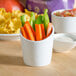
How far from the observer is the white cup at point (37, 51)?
0.64 metres

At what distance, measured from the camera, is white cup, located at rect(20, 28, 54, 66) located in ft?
2.11

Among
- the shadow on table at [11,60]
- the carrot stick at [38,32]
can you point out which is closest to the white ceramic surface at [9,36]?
the shadow on table at [11,60]

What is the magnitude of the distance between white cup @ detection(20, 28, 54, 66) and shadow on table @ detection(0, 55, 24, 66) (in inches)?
1.7

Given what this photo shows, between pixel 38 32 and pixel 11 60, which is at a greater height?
pixel 38 32

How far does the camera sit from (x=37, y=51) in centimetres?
65

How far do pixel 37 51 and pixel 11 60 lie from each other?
0.42ft

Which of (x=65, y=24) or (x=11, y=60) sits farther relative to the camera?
(x=65, y=24)

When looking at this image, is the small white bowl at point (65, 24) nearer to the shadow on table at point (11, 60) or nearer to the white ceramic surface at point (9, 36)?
the white ceramic surface at point (9, 36)

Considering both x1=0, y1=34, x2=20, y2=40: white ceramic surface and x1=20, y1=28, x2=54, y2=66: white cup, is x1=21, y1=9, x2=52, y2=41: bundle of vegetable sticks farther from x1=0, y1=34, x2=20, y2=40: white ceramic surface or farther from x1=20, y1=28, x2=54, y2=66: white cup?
x1=0, y1=34, x2=20, y2=40: white ceramic surface

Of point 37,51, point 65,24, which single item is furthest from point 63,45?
point 65,24

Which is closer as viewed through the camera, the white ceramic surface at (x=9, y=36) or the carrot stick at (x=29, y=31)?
the carrot stick at (x=29, y=31)

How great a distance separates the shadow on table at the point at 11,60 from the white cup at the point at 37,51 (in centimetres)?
4

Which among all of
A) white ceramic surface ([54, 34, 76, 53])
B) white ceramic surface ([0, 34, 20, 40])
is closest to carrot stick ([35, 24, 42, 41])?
white ceramic surface ([54, 34, 76, 53])

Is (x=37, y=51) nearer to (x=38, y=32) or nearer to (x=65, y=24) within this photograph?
(x=38, y=32)
